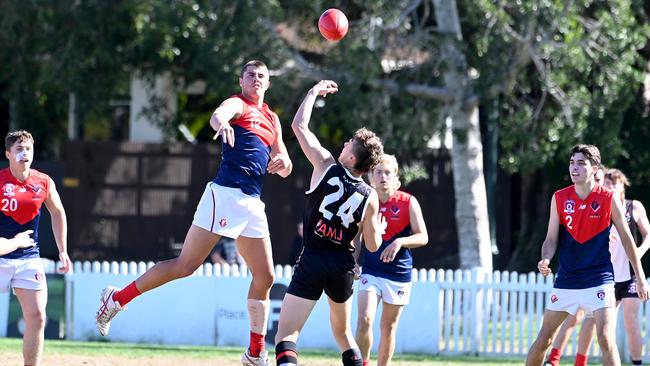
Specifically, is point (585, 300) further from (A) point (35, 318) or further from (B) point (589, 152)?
(A) point (35, 318)

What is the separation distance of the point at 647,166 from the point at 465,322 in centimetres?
645

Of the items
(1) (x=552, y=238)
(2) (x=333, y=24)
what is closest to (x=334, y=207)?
(2) (x=333, y=24)

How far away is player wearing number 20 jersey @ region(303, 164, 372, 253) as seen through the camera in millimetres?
8156

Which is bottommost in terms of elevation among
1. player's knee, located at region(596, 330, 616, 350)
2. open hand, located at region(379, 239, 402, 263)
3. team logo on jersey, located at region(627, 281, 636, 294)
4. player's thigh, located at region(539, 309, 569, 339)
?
player's knee, located at region(596, 330, 616, 350)

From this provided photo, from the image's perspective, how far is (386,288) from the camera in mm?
9914

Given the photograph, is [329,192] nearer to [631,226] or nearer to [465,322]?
[631,226]

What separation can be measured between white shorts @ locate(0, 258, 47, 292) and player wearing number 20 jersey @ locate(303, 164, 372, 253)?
2.38 metres

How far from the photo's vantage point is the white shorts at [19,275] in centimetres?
915

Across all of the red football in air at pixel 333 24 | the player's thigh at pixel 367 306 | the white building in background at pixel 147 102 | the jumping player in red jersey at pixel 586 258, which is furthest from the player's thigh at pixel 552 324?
the white building in background at pixel 147 102

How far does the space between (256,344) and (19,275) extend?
1.96m

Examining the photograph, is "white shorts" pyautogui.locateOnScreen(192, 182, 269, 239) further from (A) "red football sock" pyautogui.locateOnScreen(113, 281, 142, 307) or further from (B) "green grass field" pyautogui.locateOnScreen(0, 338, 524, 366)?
(B) "green grass field" pyautogui.locateOnScreen(0, 338, 524, 366)

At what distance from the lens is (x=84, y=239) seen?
2066 cm

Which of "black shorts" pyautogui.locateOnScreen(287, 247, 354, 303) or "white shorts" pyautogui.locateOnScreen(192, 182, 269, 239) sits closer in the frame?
"black shorts" pyautogui.locateOnScreen(287, 247, 354, 303)

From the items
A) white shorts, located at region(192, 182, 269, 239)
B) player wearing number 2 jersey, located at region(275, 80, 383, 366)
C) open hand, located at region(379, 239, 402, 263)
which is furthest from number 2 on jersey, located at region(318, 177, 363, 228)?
open hand, located at region(379, 239, 402, 263)
